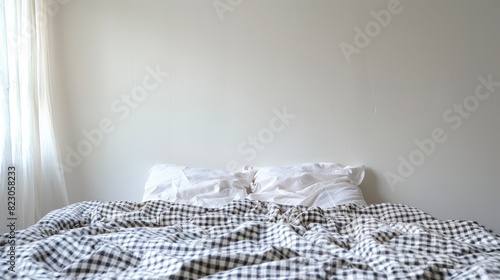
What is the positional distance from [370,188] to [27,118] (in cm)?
195

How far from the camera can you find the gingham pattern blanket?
1038 mm

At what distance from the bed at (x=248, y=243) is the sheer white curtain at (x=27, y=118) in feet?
1.85

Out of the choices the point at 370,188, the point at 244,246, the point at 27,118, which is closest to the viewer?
the point at 244,246

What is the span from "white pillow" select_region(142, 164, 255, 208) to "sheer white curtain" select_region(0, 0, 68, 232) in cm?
58

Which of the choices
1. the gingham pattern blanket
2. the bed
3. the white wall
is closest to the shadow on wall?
the white wall

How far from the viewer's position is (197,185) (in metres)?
2.35

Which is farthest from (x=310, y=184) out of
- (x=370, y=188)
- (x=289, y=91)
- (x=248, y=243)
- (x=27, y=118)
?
(x=27, y=118)

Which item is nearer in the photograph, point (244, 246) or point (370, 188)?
point (244, 246)

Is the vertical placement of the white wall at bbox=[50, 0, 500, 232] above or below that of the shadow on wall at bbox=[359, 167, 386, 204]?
above

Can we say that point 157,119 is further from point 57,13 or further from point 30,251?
point 30,251

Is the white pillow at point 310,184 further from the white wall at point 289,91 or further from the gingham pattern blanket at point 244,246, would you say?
the gingham pattern blanket at point 244,246

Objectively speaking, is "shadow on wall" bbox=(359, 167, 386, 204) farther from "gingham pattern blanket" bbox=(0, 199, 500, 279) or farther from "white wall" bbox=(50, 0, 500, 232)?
"gingham pattern blanket" bbox=(0, 199, 500, 279)

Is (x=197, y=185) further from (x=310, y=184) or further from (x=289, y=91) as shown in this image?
(x=289, y=91)

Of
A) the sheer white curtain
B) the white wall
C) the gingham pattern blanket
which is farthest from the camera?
the white wall
